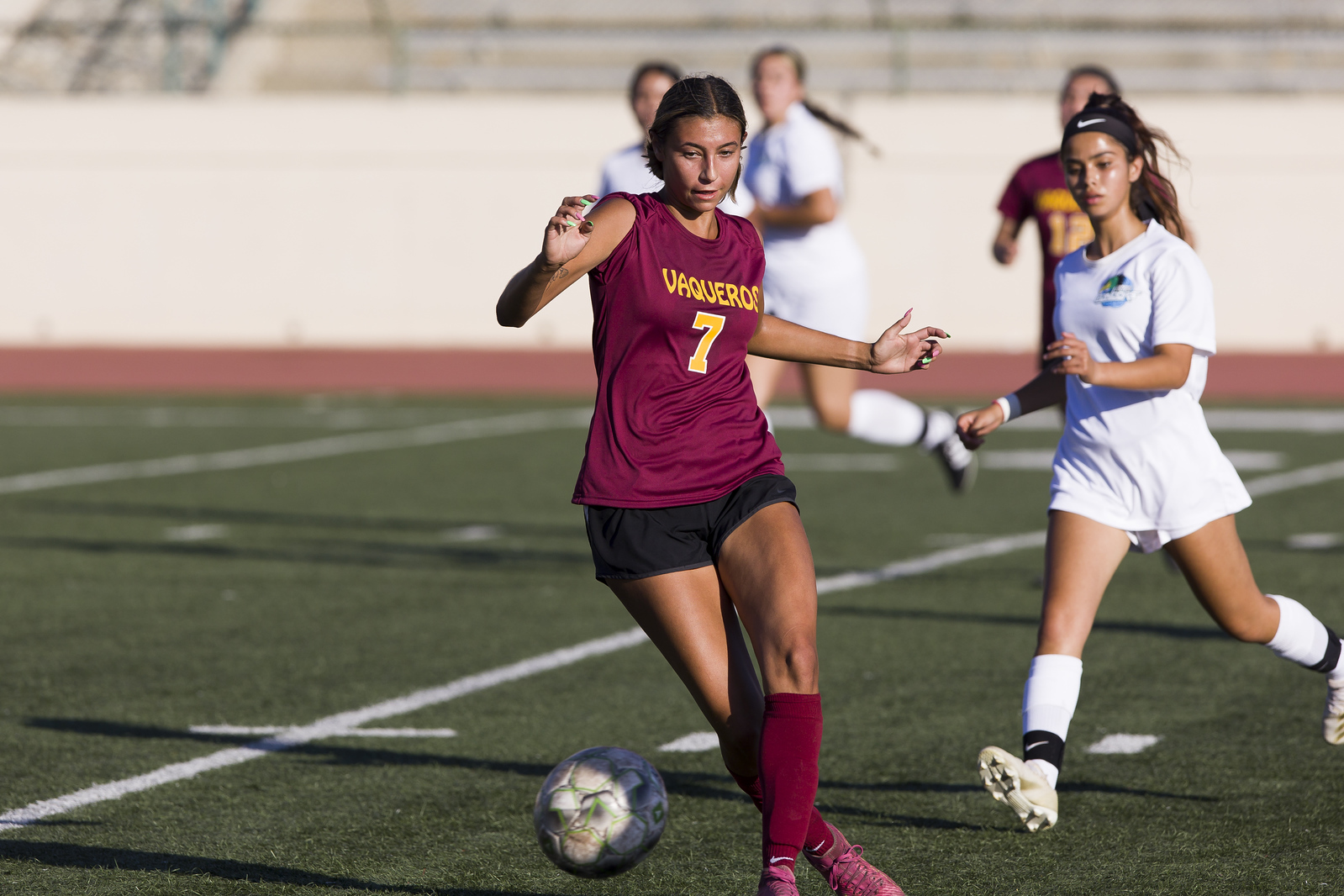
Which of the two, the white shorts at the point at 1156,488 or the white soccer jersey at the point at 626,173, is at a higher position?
the white soccer jersey at the point at 626,173

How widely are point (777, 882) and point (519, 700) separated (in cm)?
280

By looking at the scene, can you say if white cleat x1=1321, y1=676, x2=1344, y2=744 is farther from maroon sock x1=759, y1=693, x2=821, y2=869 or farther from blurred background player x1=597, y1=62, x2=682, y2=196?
blurred background player x1=597, y1=62, x2=682, y2=196

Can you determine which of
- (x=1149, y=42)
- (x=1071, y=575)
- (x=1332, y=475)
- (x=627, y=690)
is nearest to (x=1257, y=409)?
(x=1332, y=475)

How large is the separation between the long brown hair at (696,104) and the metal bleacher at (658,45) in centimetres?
1985

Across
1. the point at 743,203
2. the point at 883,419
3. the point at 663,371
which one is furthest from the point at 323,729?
the point at 883,419

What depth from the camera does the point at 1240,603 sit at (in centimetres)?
504

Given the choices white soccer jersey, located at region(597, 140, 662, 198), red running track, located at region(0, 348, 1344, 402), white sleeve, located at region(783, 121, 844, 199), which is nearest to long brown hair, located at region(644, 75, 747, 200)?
white sleeve, located at region(783, 121, 844, 199)

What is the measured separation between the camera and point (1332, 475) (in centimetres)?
1288

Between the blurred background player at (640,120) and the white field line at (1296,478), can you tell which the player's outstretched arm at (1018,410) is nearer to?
the blurred background player at (640,120)

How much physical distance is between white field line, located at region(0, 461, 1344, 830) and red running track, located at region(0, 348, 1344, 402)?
11086 mm

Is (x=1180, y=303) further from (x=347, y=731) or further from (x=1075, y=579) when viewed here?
(x=347, y=731)

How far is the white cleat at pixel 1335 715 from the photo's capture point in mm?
5312

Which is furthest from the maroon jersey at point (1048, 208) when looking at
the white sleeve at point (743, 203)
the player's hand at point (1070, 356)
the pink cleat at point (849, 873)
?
the pink cleat at point (849, 873)

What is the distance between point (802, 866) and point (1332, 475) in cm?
924
